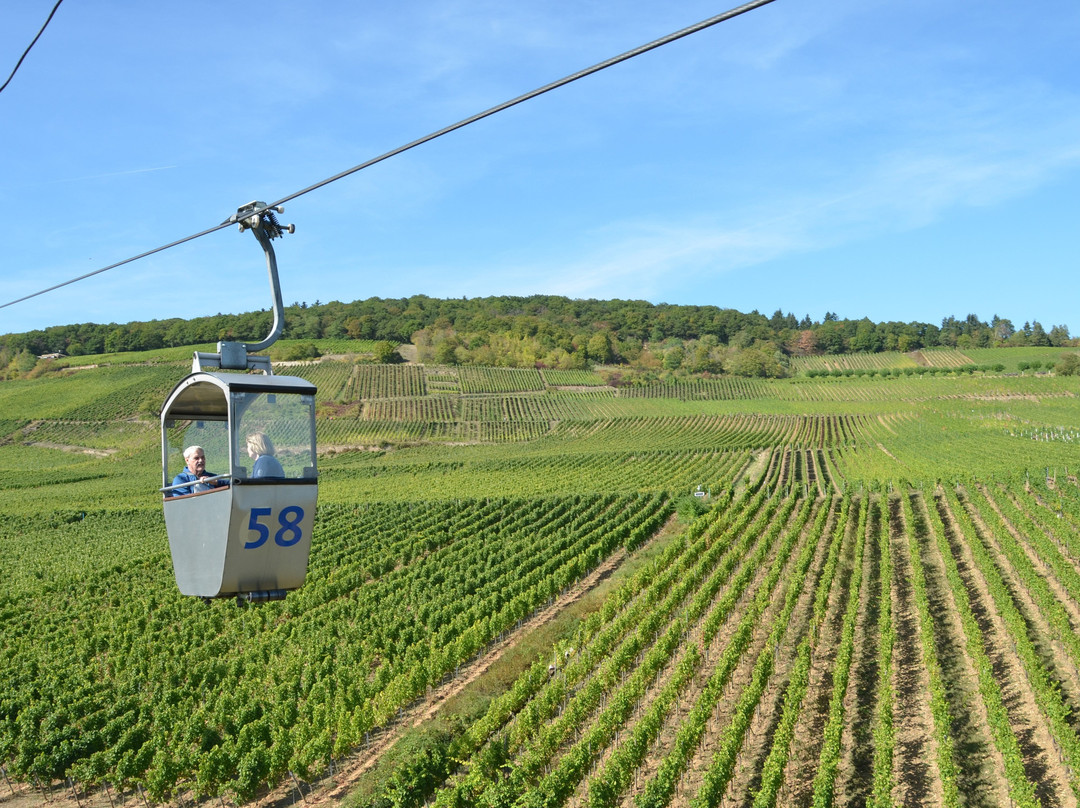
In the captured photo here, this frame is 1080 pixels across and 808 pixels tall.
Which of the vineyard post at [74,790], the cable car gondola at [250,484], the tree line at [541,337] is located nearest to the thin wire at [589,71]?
the cable car gondola at [250,484]

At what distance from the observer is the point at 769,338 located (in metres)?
168

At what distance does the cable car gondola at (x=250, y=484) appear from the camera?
7297 millimetres

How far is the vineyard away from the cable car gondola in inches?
364

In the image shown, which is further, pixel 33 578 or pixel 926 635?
pixel 33 578

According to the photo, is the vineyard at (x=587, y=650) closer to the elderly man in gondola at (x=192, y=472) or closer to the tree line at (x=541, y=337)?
the elderly man in gondola at (x=192, y=472)

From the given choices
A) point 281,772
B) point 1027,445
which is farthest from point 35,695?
point 1027,445

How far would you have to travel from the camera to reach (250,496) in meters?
7.32

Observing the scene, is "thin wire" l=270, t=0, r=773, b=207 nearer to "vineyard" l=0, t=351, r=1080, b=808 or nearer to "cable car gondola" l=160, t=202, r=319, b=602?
"cable car gondola" l=160, t=202, r=319, b=602

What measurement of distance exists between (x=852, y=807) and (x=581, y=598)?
1536 cm

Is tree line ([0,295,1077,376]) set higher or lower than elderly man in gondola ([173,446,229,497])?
Answer: higher

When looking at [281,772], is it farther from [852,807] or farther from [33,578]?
[33,578]

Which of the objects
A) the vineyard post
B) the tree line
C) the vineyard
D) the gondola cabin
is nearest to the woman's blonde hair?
the gondola cabin

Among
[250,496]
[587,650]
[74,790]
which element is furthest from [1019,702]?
[74,790]

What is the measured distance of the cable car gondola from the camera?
23.9 ft
